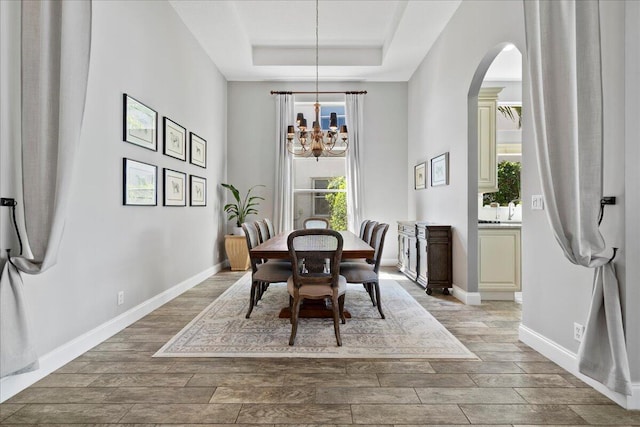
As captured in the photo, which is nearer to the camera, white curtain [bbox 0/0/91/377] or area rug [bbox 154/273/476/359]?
white curtain [bbox 0/0/91/377]

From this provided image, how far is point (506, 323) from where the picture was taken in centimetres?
335

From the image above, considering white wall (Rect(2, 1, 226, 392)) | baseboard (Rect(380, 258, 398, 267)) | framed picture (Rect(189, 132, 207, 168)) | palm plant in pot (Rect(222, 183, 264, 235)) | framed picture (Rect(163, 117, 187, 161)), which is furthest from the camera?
baseboard (Rect(380, 258, 398, 267))

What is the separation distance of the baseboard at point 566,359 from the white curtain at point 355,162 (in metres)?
3.91

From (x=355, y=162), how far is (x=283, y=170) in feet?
4.29

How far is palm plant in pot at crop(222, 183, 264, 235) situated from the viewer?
6.25 m

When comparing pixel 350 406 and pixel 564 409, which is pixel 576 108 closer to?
pixel 564 409

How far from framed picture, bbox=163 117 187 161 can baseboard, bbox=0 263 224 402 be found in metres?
1.58

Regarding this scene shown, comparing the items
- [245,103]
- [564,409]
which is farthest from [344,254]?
[245,103]

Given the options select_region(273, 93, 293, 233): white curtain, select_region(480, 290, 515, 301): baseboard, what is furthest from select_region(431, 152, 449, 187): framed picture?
select_region(273, 93, 293, 233): white curtain

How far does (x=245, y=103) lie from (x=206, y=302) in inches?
157

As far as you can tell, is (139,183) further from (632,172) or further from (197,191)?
(632,172)

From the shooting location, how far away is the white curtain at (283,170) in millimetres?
6617

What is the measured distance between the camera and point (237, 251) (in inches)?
239

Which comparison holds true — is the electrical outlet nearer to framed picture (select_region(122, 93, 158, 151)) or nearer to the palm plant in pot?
framed picture (select_region(122, 93, 158, 151))
